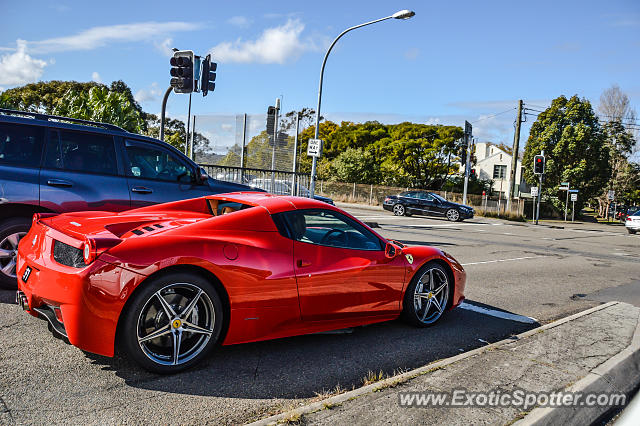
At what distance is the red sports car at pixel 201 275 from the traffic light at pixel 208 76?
9338mm

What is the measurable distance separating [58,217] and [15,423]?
1996 mm

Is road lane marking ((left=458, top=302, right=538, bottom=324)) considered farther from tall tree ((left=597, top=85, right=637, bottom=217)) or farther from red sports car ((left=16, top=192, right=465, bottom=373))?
tall tree ((left=597, top=85, right=637, bottom=217))

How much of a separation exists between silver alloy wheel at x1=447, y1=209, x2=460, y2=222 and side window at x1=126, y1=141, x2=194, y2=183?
22.9m

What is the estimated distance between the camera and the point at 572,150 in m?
44.9

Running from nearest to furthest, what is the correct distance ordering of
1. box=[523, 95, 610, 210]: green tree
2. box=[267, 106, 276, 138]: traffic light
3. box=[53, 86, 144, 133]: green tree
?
box=[267, 106, 276, 138]: traffic light, box=[53, 86, 144, 133]: green tree, box=[523, 95, 610, 210]: green tree

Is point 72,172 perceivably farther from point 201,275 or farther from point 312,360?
point 312,360

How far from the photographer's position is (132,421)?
2.90 meters

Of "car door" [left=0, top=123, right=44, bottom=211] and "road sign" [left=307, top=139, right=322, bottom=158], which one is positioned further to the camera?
"road sign" [left=307, top=139, right=322, bottom=158]

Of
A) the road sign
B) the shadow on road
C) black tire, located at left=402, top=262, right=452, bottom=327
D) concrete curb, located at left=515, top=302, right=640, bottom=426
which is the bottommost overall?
the shadow on road

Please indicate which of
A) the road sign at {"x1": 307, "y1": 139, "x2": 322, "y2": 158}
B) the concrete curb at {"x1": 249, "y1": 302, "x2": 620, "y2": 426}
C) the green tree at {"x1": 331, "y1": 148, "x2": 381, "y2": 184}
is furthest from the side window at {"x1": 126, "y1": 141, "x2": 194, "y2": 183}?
the green tree at {"x1": 331, "y1": 148, "x2": 381, "y2": 184}

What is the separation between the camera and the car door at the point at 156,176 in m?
6.45

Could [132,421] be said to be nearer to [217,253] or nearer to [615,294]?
[217,253]

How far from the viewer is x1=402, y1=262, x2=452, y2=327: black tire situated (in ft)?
16.5

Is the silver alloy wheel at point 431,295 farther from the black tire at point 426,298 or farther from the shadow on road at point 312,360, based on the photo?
the shadow on road at point 312,360
